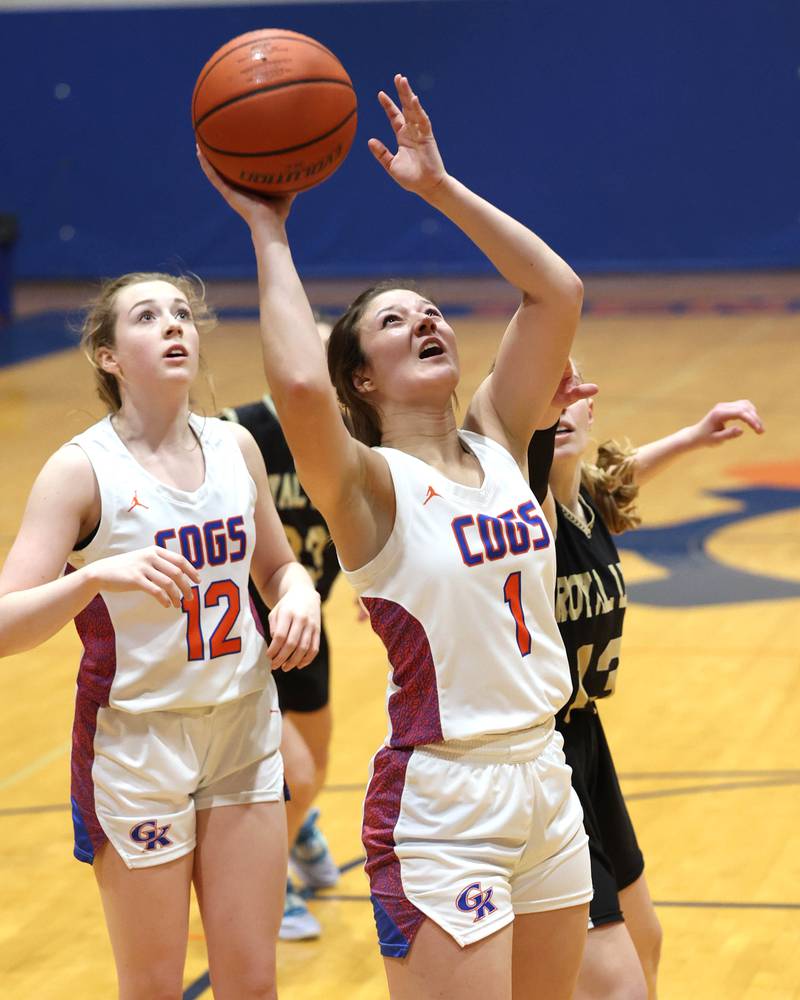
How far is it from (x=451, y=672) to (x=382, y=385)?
583mm

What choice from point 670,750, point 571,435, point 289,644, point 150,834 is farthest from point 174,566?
point 670,750

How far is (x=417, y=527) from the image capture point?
9.27ft

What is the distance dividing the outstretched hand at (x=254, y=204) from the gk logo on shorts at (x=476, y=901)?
1242mm

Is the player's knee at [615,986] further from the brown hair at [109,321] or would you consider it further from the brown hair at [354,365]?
the brown hair at [109,321]

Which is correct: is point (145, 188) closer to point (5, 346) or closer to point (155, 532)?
point (5, 346)

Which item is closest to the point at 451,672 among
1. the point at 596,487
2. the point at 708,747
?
the point at 596,487

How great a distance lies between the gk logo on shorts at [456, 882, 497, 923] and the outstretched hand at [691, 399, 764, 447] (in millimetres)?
1631

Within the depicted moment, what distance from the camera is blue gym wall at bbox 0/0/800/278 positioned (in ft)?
64.7

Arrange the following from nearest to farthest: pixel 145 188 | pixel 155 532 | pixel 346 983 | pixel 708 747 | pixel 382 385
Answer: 1. pixel 382 385
2. pixel 155 532
3. pixel 346 983
4. pixel 708 747
5. pixel 145 188

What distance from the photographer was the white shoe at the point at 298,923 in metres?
4.90

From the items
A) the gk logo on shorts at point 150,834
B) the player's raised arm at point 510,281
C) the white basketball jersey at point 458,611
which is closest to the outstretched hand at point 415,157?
the player's raised arm at point 510,281

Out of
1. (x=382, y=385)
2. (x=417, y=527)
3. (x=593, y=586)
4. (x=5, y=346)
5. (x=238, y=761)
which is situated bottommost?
(x=5, y=346)

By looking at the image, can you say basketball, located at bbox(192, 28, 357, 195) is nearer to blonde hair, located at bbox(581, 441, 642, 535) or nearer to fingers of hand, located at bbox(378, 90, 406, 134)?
fingers of hand, located at bbox(378, 90, 406, 134)

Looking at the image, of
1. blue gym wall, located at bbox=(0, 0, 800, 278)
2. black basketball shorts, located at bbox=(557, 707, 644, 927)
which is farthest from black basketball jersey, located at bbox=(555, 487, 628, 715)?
blue gym wall, located at bbox=(0, 0, 800, 278)
